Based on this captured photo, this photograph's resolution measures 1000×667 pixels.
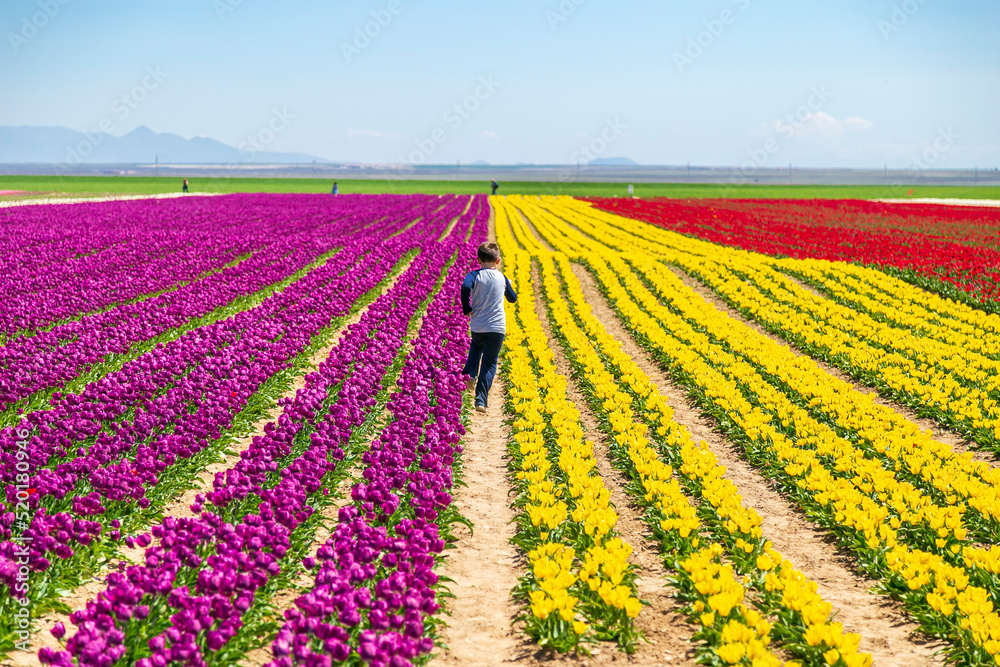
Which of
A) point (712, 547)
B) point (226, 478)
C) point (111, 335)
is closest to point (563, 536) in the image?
point (712, 547)

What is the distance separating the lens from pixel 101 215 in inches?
1634

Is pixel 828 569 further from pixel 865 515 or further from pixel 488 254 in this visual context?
pixel 488 254

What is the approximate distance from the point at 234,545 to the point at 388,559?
1.09 metres

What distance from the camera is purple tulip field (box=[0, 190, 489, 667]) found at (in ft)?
14.0

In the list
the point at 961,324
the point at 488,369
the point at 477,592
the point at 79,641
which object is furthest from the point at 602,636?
the point at 961,324

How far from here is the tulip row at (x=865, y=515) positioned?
4770 mm

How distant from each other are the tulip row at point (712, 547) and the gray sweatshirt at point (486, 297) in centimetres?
187

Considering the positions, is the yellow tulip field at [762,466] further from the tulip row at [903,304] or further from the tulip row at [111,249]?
the tulip row at [111,249]

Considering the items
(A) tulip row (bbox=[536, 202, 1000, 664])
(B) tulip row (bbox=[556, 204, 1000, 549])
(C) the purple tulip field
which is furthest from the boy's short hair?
(B) tulip row (bbox=[556, 204, 1000, 549])

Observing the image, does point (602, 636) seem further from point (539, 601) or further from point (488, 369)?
point (488, 369)

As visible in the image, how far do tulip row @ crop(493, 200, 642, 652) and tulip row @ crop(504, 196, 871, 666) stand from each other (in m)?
0.47

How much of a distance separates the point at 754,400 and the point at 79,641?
8738mm

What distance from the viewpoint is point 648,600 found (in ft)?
17.7

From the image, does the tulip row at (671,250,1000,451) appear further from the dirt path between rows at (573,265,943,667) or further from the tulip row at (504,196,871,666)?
the tulip row at (504,196,871,666)
